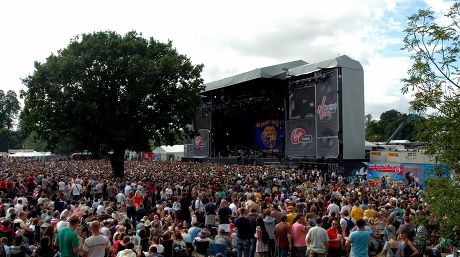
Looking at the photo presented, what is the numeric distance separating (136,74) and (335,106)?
13605 millimetres

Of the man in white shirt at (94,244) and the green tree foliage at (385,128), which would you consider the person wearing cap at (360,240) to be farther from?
the green tree foliage at (385,128)

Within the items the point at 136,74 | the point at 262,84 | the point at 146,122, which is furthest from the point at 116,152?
the point at 262,84

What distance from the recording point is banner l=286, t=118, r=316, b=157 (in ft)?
108

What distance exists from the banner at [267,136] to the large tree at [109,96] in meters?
13.4

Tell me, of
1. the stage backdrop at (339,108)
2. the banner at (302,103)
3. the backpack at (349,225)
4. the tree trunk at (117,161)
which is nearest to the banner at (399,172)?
the stage backdrop at (339,108)

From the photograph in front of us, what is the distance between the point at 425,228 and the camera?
653 centimetres

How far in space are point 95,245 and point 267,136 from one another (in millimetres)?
37399

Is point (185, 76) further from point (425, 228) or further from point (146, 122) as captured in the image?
point (425, 228)

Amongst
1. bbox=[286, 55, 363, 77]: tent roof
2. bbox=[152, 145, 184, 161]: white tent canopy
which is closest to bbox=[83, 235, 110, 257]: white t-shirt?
bbox=[286, 55, 363, 77]: tent roof

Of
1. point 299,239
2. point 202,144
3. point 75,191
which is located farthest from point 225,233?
point 202,144

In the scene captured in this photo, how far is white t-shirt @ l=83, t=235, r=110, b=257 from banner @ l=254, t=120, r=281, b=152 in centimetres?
3449

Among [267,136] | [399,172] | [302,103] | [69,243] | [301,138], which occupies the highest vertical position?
[302,103]

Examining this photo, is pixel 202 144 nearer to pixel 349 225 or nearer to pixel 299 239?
pixel 349 225

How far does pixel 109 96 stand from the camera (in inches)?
1150
